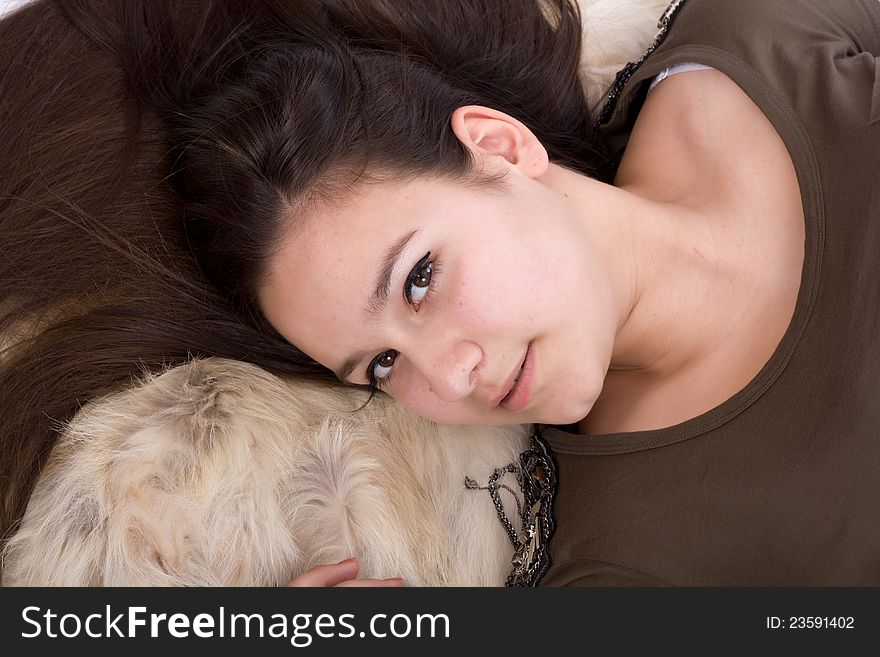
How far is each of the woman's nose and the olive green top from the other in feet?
1.09

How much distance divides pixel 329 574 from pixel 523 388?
0.41 meters

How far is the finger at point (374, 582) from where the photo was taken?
1.25m

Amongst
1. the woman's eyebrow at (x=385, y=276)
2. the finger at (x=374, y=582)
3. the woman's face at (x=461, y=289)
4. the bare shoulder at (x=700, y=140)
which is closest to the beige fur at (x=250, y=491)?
the finger at (x=374, y=582)

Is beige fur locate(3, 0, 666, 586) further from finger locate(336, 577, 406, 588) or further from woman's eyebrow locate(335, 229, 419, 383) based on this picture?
woman's eyebrow locate(335, 229, 419, 383)

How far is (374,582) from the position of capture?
1.27 metres

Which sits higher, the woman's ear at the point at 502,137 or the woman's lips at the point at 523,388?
the woman's ear at the point at 502,137

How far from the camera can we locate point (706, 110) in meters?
1.53

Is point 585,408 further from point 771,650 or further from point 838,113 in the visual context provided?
point 838,113

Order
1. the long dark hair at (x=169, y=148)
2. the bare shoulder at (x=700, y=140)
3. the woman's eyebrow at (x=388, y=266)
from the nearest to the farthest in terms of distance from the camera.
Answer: the woman's eyebrow at (x=388, y=266) → the long dark hair at (x=169, y=148) → the bare shoulder at (x=700, y=140)

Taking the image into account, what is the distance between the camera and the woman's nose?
124cm

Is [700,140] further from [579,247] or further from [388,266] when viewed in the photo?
[388,266]

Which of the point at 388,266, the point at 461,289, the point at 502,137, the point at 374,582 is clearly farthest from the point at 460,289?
the point at 374,582

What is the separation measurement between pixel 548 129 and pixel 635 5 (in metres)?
0.36

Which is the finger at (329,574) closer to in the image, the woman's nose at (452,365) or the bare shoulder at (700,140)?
the woman's nose at (452,365)
